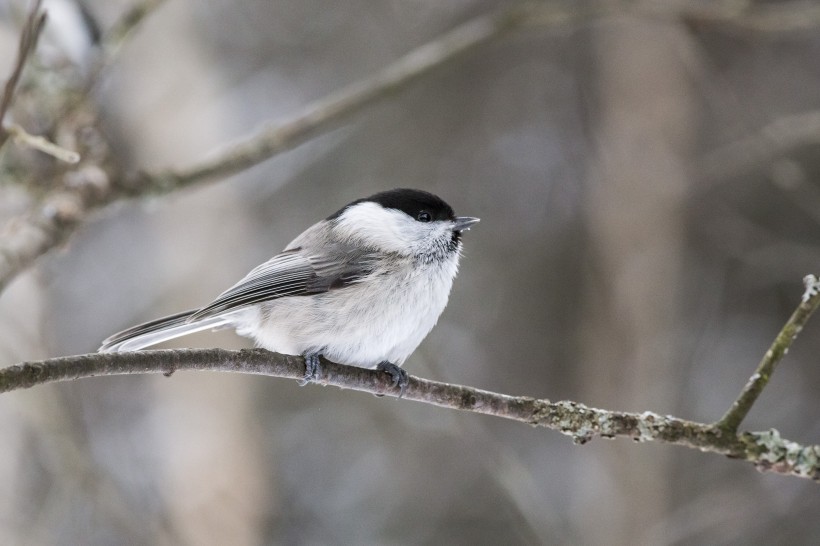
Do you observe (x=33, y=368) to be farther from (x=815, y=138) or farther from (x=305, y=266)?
(x=815, y=138)

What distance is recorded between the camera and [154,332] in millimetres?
2480

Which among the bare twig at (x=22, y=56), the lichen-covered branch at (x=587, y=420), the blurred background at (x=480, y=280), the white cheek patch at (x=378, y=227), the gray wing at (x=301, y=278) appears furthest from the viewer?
Answer: the blurred background at (x=480, y=280)

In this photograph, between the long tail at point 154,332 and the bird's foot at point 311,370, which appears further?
the long tail at point 154,332

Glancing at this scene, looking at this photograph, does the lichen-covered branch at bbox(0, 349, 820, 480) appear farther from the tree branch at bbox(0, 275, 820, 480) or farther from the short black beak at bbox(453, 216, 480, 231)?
the short black beak at bbox(453, 216, 480, 231)

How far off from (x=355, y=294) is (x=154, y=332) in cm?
67

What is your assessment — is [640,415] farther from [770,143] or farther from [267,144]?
[770,143]

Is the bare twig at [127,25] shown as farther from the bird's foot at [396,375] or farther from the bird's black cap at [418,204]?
the bird's foot at [396,375]

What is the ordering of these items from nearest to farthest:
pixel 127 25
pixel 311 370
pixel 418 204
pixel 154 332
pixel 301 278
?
pixel 311 370 → pixel 154 332 → pixel 301 278 → pixel 418 204 → pixel 127 25

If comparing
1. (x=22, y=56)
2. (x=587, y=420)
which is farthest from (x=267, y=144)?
(x=587, y=420)

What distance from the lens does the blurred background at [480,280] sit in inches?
166

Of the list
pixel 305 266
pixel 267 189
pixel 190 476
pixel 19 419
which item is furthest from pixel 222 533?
pixel 267 189

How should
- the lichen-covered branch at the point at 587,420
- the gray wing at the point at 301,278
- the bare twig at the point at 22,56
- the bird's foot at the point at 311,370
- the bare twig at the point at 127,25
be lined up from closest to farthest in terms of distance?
the bare twig at the point at 22,56 → the lichen-covered branch at the point at 587,420 → the bird's foot at the point at 311,370 → the gray wing at the point at 301,278 → the bare twig at the point at 127,25

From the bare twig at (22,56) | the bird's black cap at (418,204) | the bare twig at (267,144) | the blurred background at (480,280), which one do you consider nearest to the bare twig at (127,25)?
A: the bare twig at (267,144)

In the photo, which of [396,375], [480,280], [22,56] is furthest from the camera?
[480,280]
